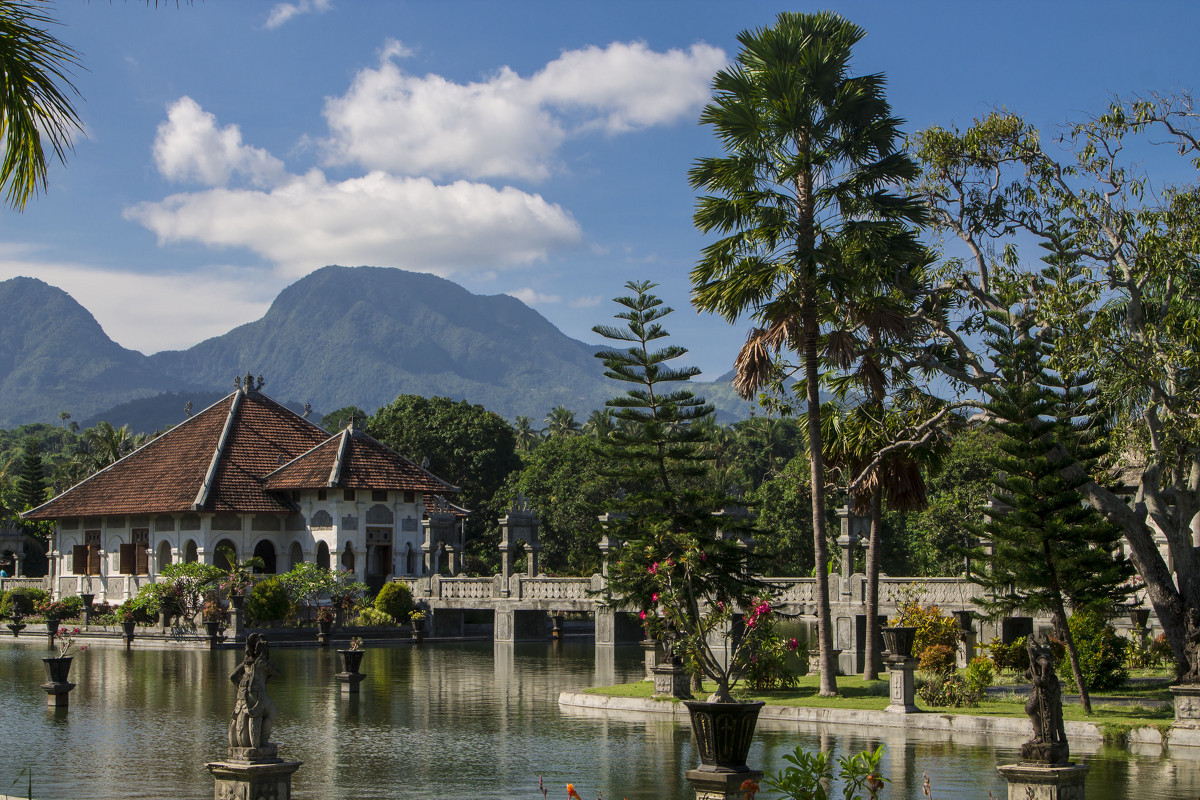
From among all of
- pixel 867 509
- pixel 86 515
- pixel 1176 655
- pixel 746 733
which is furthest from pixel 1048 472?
pixel 86 515

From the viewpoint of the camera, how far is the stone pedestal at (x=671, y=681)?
23.3 meters

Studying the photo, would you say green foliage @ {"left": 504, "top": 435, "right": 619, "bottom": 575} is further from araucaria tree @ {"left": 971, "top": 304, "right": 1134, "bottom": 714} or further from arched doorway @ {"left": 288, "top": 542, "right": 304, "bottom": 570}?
araucaria tree @ {"left": 971, "top": 304, "right": 1134, "bottom": 714}

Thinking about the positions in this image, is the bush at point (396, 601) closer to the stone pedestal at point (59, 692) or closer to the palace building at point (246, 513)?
the palace building at point (246, 513)

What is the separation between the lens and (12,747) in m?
18.1

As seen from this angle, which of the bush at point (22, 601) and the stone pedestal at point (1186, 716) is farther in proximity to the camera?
the bush at point (22, 601)

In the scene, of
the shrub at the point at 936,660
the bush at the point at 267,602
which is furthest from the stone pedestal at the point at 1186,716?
the bush at the point at 267,602

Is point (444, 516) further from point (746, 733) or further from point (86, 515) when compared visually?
point (746, 733)

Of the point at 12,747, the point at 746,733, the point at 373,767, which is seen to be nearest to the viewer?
the point at 746,733

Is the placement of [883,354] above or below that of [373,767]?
above

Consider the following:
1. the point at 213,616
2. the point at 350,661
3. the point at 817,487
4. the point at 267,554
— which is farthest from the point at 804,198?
the point at 267,554

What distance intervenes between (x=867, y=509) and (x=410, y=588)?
86.3 ft

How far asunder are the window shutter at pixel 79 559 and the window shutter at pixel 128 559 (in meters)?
2.64

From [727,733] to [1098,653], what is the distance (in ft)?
46.0

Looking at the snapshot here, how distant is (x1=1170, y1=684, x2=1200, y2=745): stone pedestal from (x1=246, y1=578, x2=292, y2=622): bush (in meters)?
32.5
